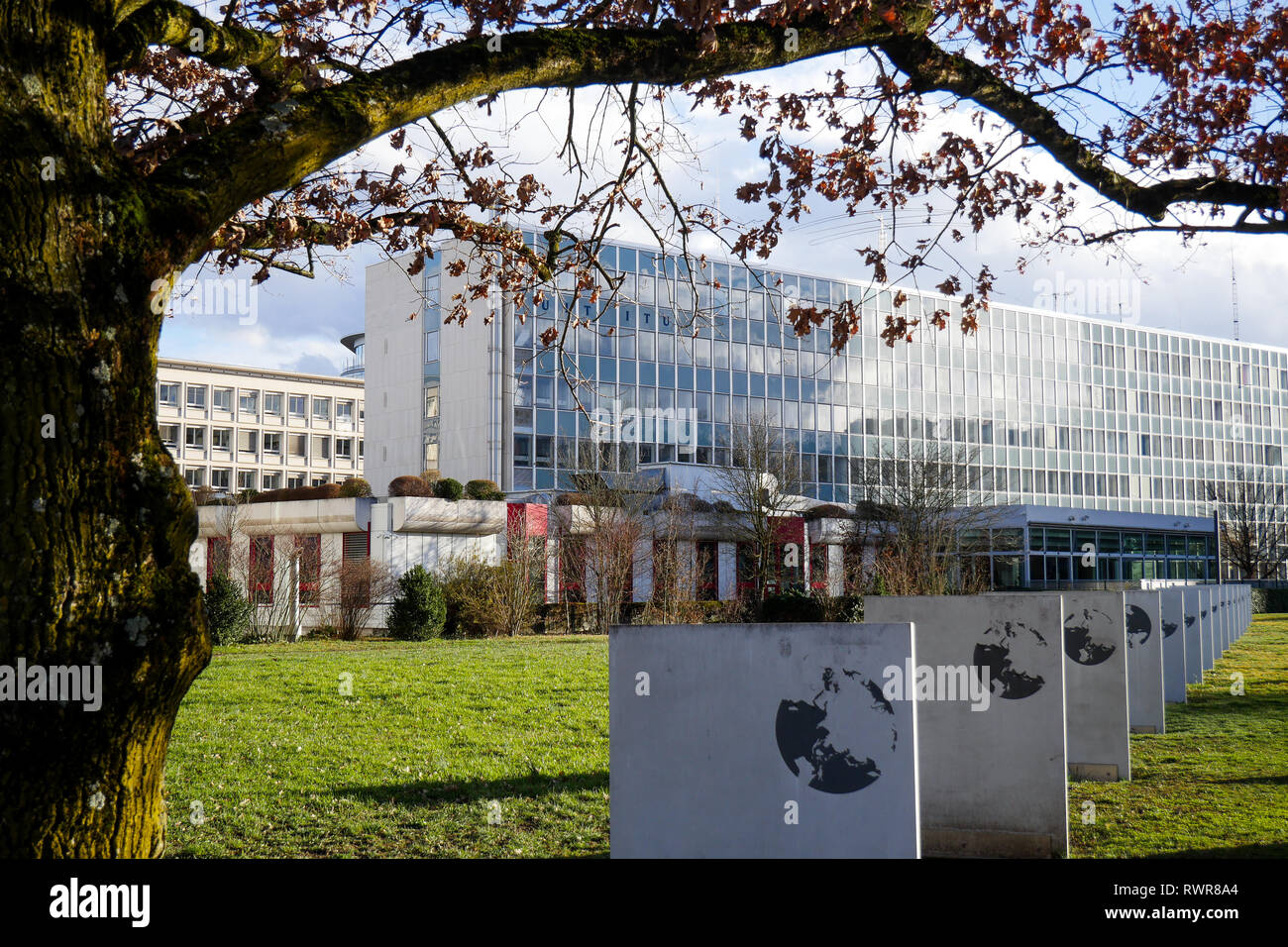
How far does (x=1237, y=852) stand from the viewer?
25.5 ft

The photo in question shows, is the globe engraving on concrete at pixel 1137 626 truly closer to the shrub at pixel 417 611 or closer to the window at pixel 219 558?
the shrub at pixel 417 611

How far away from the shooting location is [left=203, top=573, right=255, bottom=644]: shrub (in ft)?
84.8

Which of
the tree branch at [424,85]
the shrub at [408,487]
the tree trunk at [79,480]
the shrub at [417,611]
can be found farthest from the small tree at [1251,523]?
the tree trunk at [79,480]

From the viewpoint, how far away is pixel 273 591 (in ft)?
91.3

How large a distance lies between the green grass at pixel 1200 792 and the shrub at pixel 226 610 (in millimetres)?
19544

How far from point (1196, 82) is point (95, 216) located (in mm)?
7803

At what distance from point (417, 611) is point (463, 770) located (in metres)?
18.5

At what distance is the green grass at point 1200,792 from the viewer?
26.7ft

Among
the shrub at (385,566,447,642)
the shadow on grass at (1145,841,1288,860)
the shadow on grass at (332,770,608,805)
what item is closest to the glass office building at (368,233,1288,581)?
the shrub at (385,566,447,642)

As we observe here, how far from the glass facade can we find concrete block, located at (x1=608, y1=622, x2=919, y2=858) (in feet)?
137

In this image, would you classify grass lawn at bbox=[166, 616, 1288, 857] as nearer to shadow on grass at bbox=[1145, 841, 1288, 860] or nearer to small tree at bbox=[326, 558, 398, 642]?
shadow on grass at bbox=[1145, 841, 1288, 860]

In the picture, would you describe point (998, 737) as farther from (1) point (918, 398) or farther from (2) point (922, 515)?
(1) point (918, 398)
